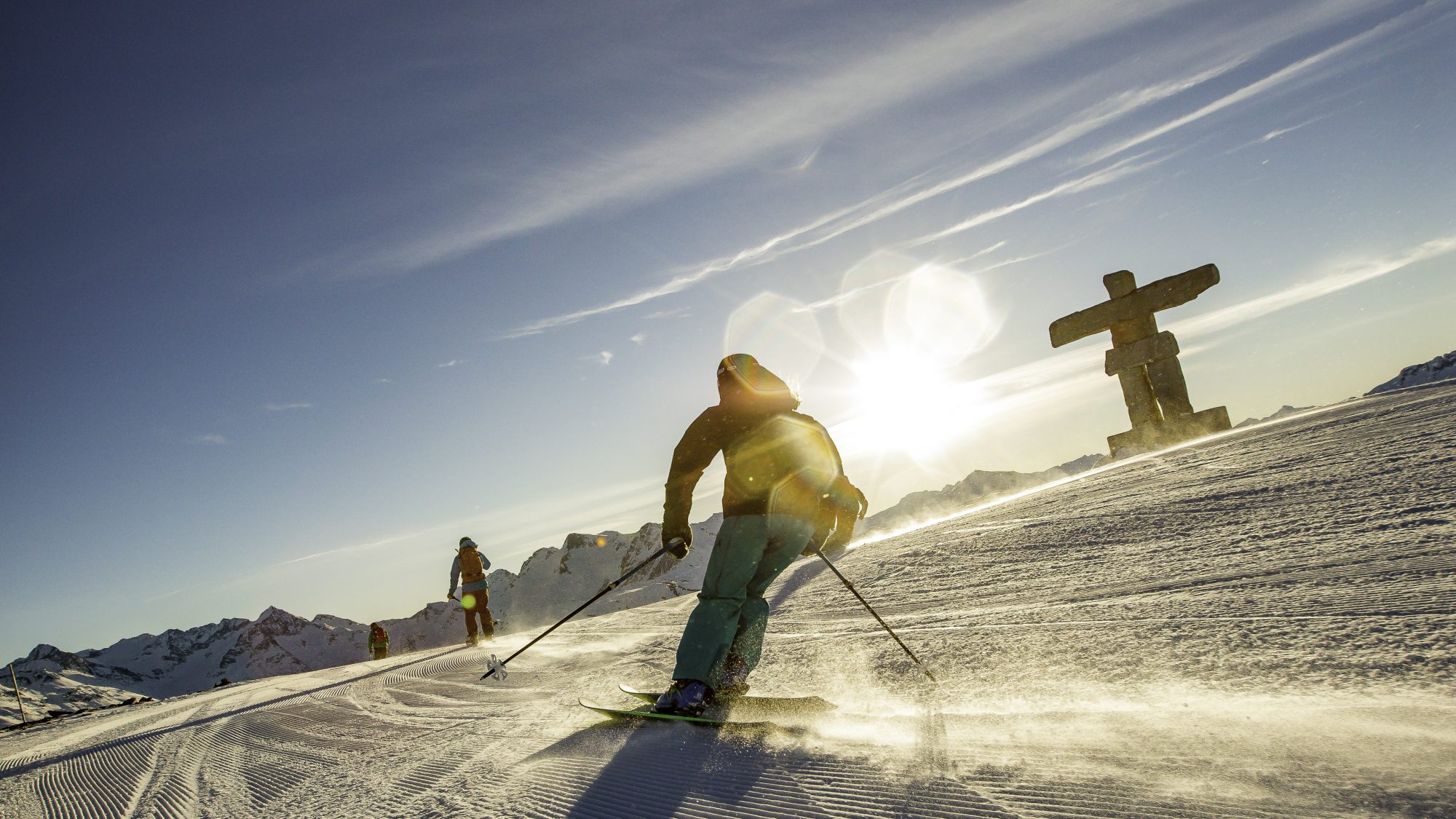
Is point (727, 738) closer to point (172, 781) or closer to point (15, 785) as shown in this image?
point (172, 781)

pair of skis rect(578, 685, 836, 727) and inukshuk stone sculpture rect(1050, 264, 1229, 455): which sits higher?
inukshuk stone sculpture rect(1050, 264, 1229, 455)

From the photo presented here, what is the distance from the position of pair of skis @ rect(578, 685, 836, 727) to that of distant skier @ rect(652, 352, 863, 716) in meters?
0.09

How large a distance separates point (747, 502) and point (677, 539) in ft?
1.42

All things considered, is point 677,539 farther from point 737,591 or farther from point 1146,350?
point 1146,350

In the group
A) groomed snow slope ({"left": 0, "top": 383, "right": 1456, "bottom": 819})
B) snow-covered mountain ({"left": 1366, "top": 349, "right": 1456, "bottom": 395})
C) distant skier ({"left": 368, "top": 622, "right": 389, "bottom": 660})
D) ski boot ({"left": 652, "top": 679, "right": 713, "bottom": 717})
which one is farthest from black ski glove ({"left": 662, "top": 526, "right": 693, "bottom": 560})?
distant skier ({"left": 368, "top": 622, "right": 389, "bottom": 660})

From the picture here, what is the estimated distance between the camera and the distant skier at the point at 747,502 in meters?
3.14

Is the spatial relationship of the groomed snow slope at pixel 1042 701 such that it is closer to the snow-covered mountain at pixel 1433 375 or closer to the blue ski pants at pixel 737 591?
the blue ski pants at pixel 737 591

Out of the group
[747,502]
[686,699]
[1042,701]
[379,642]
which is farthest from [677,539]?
[379,642]

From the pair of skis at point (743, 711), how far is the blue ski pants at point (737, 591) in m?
0.14

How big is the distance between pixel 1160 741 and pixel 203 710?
7.47 meters

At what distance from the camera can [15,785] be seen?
3.90 m

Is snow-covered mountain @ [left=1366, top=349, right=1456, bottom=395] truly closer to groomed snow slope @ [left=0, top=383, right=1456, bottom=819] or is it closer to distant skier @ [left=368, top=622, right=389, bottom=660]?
groomed snow slope @ [left=0, top=383, right=1456, bottom=819]

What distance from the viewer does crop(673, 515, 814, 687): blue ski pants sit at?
3.04m

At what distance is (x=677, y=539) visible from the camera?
3.47 meters
